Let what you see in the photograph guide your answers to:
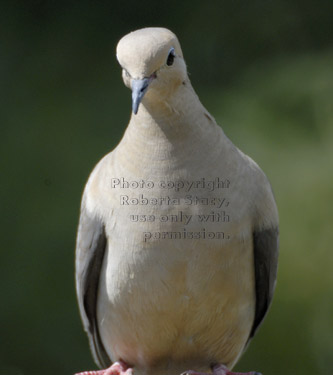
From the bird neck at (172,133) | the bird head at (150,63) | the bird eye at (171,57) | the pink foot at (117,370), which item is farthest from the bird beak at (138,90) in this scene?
the pink foot at (117,370)

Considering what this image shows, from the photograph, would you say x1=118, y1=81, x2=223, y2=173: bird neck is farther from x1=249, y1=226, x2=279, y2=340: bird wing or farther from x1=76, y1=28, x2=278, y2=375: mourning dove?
x1=249, y1=226, x2=279, y2=340: bird wing

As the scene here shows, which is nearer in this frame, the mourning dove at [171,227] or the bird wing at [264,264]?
the mourning dove at [171,227]

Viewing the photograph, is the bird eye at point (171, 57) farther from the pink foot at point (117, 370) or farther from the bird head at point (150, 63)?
the pink foot at point (117, 370)

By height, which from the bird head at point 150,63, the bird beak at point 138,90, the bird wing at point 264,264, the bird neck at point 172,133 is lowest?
the bird wing at point 264,264

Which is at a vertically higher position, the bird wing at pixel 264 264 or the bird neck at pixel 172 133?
the bird neck at pixel 172 133

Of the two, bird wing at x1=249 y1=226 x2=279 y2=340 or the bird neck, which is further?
bird wing at x1=249 y1=226 x2=279 y2=340

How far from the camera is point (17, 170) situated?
18.9 feet

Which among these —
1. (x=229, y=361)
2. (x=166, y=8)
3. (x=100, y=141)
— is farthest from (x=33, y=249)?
(x=229, y=361)

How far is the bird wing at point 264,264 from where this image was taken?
158 inches

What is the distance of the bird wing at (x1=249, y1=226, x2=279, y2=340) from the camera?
13.2ft

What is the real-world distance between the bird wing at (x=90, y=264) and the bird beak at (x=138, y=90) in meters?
0.61

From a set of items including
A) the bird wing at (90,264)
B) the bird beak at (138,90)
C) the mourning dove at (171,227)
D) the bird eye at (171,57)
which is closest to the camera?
the bird beak at (138,90)

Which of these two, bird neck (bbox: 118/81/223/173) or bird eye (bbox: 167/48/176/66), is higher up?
bird eye (bbox: 167/48/176/66)

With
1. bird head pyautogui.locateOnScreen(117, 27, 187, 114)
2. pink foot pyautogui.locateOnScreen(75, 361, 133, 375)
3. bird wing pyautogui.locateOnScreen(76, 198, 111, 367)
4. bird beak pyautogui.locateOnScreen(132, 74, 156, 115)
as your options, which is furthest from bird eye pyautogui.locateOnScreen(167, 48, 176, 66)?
pink foot pyautogui.locateOnScreen(75, 361, 133, 375)
